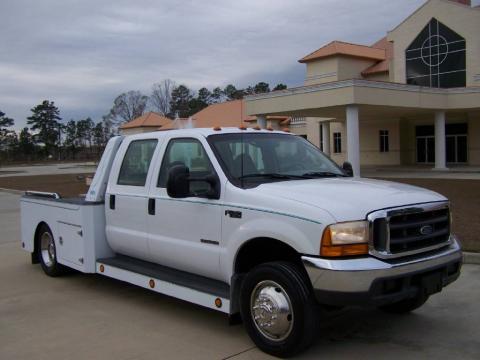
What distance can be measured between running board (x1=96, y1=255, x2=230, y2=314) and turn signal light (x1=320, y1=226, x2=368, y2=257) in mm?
1143

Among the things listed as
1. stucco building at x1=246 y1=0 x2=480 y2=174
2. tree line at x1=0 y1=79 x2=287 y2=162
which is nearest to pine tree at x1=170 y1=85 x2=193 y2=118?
tree line at x1=0 y1=79 x2=287 y2=162

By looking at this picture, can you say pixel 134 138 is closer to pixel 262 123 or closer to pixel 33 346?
pixel 33 346

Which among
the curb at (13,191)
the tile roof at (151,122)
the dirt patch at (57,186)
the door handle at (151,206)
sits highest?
the tile roof at (151,122)

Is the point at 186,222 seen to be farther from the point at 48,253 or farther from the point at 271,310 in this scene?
the point at 48,253

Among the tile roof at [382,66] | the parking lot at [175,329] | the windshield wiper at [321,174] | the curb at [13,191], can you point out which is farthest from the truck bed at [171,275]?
the tile roof at [382,66]

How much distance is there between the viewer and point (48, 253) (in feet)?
26.7

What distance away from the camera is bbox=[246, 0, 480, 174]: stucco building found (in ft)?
98.8

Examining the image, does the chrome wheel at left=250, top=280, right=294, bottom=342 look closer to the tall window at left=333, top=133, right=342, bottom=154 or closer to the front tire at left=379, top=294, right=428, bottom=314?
the front tire at left=379, top=294, right=428, bottom=314

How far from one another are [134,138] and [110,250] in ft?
4.68

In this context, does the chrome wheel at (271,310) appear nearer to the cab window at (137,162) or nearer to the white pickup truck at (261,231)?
the white pickup truck at (261,231)

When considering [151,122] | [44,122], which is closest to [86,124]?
[44,122]

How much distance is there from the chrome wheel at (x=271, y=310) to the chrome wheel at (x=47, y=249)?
4.17 m

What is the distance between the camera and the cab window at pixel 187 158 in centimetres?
553

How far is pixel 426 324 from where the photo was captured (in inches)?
217
